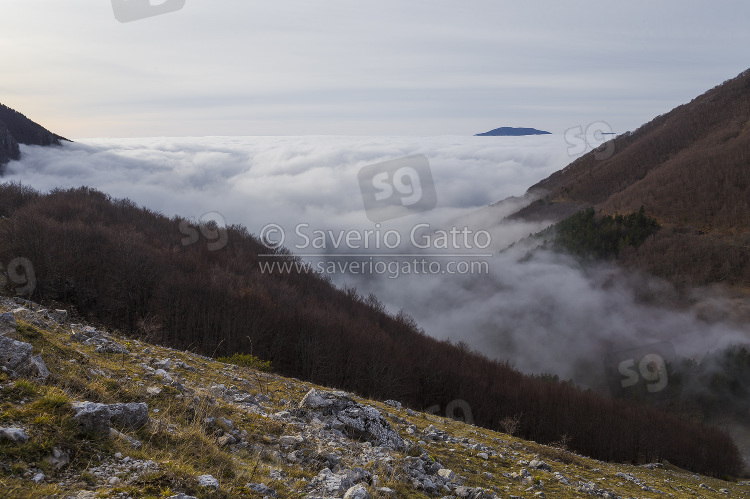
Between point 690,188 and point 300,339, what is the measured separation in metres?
111

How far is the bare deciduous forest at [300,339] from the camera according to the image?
Result: 4800 centimetres

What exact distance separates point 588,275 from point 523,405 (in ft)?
294

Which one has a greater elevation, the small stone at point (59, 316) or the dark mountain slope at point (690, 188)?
the dark mountain slope at point (690, 188)

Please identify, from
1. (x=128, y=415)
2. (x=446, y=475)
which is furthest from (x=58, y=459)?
(x=446, y=475)

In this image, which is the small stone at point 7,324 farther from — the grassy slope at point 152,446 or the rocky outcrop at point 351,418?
the rocky outcrop at point 351,418

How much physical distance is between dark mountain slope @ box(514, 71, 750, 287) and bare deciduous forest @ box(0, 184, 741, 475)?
54478 millimetres

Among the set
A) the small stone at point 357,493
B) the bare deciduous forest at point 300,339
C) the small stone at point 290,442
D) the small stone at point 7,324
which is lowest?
the bare deciduous forest at point 300,339

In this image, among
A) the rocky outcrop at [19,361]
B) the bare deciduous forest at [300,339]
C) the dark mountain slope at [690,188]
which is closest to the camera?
the rocky outcrop at [19,361]

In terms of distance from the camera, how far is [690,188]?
385ft

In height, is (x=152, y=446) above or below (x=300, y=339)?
above

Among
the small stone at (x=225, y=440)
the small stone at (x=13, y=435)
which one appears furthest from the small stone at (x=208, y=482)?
the small stone at (x=13, y=435)

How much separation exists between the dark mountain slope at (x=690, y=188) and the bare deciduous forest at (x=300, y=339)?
5448 centimetres

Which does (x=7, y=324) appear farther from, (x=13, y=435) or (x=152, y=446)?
(x=152, y=446)

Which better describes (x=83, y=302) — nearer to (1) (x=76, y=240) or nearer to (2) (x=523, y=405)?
(1) (x=76, y=240)
